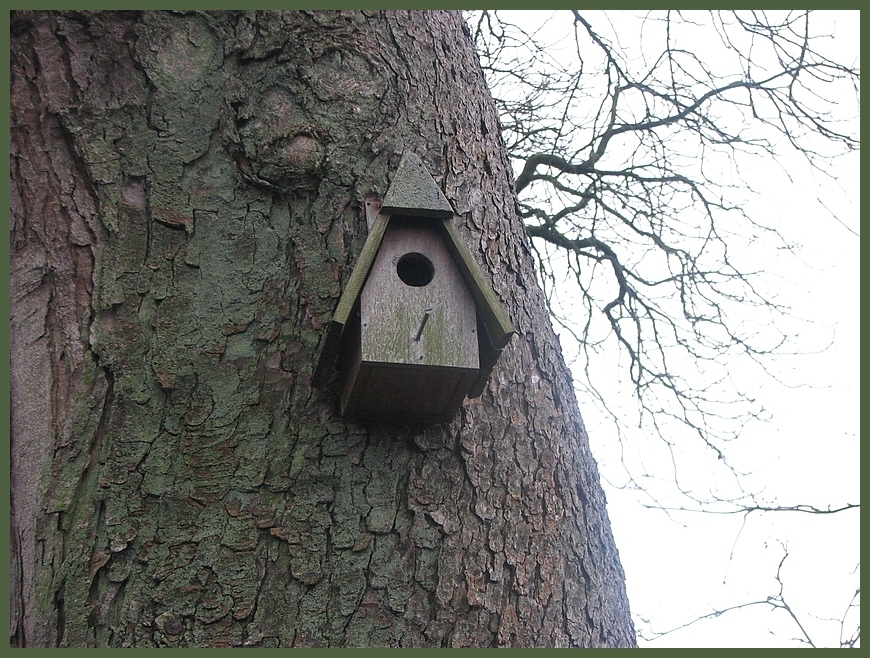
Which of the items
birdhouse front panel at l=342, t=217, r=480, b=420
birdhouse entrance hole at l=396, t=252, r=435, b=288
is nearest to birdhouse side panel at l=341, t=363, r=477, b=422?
birdhouse front panel at l=342, t=217, r=480, b=420

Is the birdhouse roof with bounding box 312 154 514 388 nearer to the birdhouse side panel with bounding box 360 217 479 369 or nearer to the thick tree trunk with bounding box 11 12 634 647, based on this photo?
the birdhouse side panel with bounding box 360 217 479 369

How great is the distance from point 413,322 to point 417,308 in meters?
0.03

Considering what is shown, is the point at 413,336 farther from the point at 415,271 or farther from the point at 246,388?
the point at 246,388

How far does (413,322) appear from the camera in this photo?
5.30ft

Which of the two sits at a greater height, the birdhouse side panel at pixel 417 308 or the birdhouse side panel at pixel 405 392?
the birdhouse side panel at pixel 417 308

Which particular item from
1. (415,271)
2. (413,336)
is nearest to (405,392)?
(413,336)

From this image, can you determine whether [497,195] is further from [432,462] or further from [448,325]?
[432,462]

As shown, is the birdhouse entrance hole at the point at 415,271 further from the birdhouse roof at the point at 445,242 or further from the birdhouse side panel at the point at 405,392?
the birdhouse side panel at the point at 405,392

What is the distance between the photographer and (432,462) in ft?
5.56

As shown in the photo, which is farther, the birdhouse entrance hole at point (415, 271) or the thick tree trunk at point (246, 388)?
the birdhouse entrance hole at point (415, 271)

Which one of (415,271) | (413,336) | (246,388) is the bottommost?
(246,388)

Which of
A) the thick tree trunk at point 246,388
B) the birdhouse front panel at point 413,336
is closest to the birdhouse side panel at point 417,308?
the birdhouse front panel at point 413,336

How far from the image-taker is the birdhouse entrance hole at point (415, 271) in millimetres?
1717

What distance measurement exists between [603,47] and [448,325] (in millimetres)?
3272
